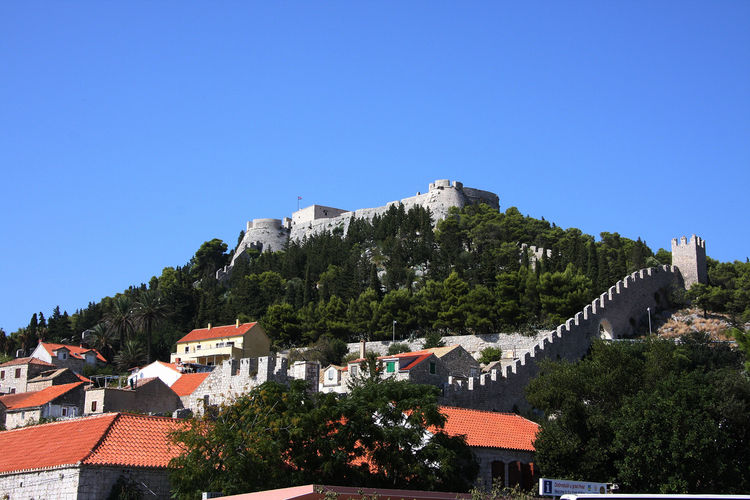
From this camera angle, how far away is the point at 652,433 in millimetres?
27469

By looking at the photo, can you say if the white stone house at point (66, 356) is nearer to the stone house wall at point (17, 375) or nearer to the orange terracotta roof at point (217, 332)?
the stone house wall at point (17, 375)

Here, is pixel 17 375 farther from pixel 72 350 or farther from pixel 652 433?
pixel 652 433

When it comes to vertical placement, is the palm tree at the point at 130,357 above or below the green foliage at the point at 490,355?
above

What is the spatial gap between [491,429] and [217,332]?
47.9 metres

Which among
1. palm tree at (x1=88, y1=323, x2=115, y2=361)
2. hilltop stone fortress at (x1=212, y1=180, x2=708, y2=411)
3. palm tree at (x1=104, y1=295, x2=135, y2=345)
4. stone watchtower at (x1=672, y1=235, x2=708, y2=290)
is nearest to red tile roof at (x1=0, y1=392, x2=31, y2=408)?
hilltop stone fortress at (x1=212, y1=180, x2=708, y2=411)

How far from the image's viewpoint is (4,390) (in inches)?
2472

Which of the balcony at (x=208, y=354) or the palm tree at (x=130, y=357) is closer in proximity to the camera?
the balcony at (x=208, y=354)

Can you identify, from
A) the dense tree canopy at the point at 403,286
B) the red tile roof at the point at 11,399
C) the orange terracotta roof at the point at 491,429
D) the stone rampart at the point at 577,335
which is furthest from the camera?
the dense tree canopy at the point at 403,286

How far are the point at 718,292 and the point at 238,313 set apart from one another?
40895 mm

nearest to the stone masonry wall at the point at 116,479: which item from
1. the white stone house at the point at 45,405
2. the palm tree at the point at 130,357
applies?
the white stone house at the point at 45,405

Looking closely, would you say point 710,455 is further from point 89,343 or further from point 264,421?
point 89,343

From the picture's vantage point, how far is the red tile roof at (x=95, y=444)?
79.6ft

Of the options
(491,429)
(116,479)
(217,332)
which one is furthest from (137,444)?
(217,332)

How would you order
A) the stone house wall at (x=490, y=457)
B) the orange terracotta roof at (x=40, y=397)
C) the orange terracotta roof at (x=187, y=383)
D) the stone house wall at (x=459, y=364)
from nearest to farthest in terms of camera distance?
the stone house wall at (x=490, y=457)
the orange terracotta roof at (x=40, y=397)
the orange terracotta roof at (x=187, y=383)
the stone house wall at (x=459, y=364)
